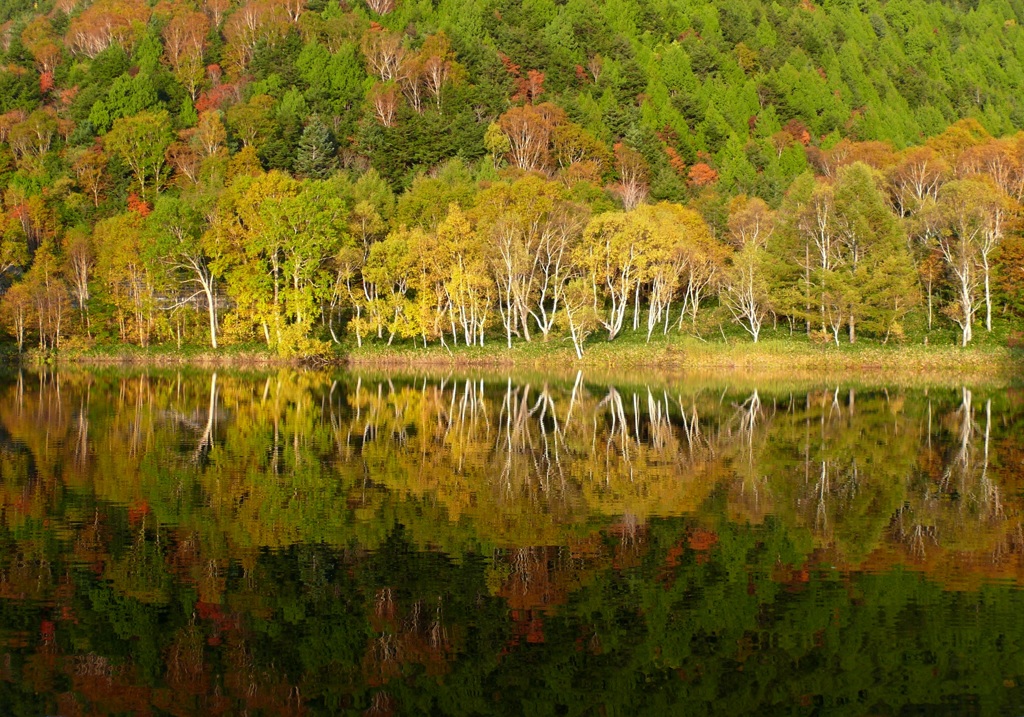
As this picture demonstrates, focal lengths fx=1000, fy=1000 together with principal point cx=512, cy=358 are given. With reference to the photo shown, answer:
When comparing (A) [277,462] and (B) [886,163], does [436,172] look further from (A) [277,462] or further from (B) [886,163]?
(A) [277,462]

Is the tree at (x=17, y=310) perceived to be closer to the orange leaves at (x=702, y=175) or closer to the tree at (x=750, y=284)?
the tree at (x=750, y=284)

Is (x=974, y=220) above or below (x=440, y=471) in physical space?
above

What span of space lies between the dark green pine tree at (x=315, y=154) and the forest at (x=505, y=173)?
14.4 inches

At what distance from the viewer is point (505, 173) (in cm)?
9288

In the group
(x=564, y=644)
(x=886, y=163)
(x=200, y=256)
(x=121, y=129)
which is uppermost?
(x=121, y=129)

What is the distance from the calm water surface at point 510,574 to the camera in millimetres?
11125

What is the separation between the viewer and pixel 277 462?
993 inches

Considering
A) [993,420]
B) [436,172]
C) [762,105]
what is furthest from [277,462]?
[762,105]

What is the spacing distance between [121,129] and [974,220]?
82.4 m

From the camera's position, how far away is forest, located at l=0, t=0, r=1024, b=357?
68.2 meters

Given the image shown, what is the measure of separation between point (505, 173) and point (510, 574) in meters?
80.6

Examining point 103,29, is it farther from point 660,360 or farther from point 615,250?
point 660,360

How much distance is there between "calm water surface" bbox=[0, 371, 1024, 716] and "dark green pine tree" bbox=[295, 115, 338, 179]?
2965 inches

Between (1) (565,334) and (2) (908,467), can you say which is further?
(1) (565,334)
